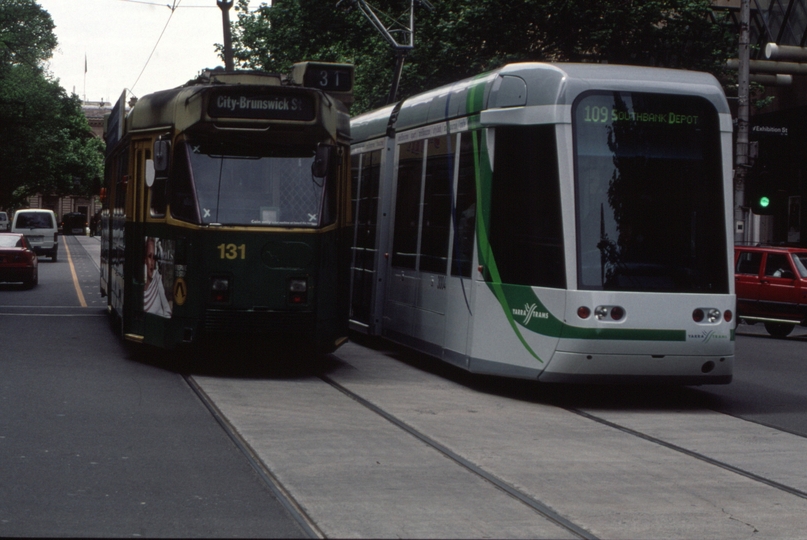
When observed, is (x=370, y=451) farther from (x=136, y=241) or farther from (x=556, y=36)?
(x=556, y=36)

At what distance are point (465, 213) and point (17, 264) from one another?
19.6 metres

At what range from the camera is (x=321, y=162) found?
12188 mm

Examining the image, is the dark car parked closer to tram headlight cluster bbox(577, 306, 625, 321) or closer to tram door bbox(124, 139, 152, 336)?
tram door bbox(124, 139, 152, 336)

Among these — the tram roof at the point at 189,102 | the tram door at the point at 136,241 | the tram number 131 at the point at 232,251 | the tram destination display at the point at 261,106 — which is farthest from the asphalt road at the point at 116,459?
the tram destination display at the point at 261,106

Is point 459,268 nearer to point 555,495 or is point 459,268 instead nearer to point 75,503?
point 555,495

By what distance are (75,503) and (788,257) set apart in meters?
17.7

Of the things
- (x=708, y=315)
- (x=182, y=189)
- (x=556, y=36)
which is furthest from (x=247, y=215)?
(x=556, y=36)

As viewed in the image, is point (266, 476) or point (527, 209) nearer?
point (266, 476)

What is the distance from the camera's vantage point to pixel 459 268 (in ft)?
39.4

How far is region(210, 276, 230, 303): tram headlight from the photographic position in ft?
39.6

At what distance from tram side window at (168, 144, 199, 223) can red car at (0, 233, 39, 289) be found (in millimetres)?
18001

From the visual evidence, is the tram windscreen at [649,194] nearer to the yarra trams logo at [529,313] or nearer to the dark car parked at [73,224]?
the yarra trams logo at [529,313]

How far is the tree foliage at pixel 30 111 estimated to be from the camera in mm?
62438

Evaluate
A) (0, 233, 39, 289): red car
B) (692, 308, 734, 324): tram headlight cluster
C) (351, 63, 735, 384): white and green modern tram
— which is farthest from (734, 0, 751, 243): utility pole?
(0, 233, 39, 289): red car
